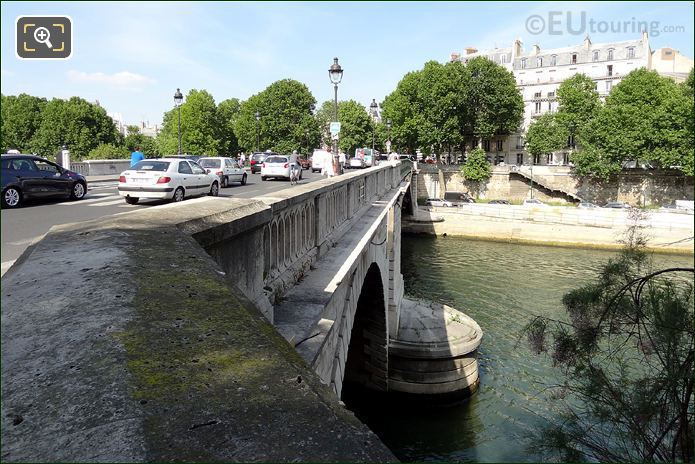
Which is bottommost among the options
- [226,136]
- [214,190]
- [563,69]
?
[214,190]

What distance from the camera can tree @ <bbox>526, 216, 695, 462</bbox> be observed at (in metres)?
6.50

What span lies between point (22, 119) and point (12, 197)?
63.4 m

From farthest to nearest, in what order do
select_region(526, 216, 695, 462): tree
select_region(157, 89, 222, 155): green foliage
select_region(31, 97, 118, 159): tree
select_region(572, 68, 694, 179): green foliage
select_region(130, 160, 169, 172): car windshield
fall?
select_region(157, 89, 222, 155): green foliage, select_region(31, 97, 118, 159): tree, select_region(572, 68, 694, 179): green foliage, select_region(130, 160, 169, 172): car windshield, select_region(526, 216, 695, 462): tree

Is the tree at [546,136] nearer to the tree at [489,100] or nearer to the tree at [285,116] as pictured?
the tree at [489,100]

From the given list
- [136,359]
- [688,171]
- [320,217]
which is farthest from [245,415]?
[688,171]

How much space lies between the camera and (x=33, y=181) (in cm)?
1495

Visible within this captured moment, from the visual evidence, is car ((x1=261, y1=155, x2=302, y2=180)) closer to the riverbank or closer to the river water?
the river water

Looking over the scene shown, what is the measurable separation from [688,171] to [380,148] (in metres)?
51.8

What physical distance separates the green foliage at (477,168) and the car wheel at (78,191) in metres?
52.5

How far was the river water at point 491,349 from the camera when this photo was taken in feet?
49.5

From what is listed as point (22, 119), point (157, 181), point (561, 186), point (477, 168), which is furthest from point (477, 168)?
point (22, 119)

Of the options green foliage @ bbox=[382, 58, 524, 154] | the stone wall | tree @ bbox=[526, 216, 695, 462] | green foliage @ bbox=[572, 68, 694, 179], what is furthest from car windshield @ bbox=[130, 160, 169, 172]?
green foliage @ bbox=[382, 58, 524, 154]

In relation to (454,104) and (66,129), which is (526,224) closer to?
(454,104)

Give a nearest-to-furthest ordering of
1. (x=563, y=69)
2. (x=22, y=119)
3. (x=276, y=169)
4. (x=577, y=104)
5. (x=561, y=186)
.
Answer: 1. (x=276, y=169)
2. (x=561, y=186)
3. (x=577, y=104)
4. (x=22, y=119)
5. (x=563, y=69)
